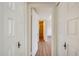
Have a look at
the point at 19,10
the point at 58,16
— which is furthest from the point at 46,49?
the point at 19,10

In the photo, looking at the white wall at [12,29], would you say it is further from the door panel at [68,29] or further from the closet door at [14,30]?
the door panel at [68,29]

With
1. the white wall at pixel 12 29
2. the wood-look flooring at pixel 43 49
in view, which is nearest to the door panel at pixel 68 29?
the wood-look flooring at pixel 43 49

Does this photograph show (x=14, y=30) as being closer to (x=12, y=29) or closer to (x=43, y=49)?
(x=12, y=29)

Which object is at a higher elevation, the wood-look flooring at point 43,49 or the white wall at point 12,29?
the white wall at point 12,29

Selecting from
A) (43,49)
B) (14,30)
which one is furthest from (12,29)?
(43,49)

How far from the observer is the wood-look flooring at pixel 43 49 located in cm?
86

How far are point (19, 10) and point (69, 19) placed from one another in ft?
1.35

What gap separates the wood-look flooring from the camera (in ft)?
2.83

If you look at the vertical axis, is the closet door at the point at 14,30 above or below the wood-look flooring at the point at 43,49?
above

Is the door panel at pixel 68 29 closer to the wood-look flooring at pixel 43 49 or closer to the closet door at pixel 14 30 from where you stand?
the wood-look flooring at pixel 43 49

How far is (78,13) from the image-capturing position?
861mm

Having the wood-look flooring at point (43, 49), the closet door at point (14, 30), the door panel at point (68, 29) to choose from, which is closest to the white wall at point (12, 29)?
the closet door at point (14, 30)

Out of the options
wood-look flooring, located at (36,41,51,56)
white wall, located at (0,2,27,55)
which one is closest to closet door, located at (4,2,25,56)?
white wall, located at (0,2,27,55)

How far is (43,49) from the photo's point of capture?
0.87m
